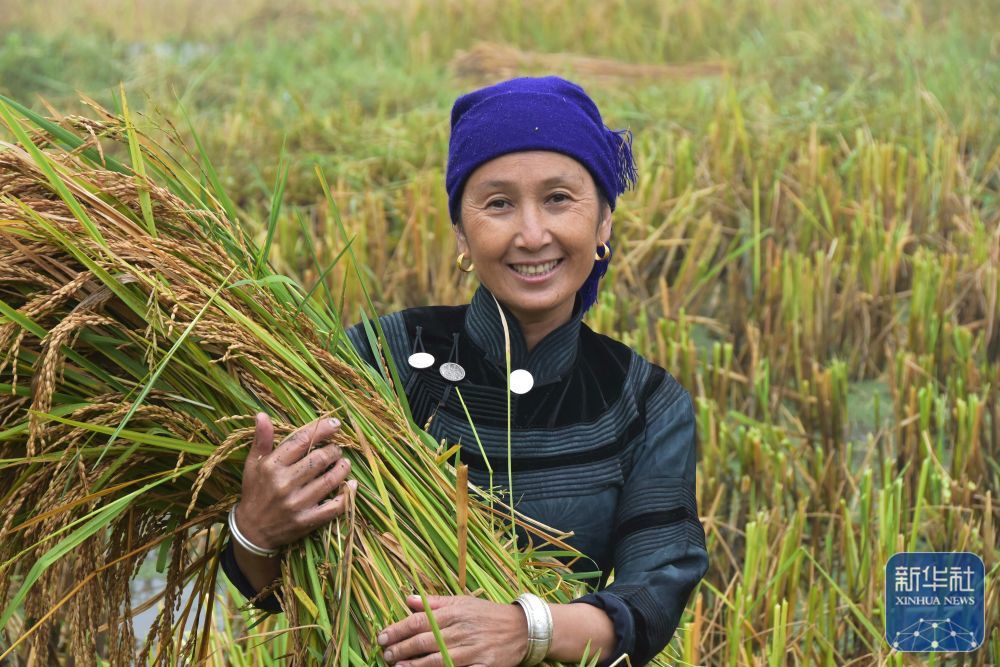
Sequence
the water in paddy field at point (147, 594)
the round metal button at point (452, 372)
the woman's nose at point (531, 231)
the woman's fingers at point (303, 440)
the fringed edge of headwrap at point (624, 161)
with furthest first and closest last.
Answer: the water in paddy field at point (147, 594), the fringed edge of headwrap at point (624, 161), the round metal button at point (452, 372), the woman's nose at point (531, 231), the woman's fingers at point (303, 440)

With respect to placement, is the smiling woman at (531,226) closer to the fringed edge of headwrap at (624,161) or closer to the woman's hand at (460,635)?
the fringed edge of headwrap at (624,161)

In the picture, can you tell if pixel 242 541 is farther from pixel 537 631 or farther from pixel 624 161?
pixel 624 161

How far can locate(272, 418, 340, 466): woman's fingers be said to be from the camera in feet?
5.66

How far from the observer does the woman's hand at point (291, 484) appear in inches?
67.9

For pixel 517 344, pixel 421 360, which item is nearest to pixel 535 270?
pixel 517 344

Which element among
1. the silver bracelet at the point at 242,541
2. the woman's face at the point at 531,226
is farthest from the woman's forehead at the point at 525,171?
the silver bracelet at the point at 242,541

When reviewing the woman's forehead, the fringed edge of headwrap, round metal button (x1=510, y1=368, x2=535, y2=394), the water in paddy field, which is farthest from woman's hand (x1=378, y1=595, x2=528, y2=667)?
the water in paddy field

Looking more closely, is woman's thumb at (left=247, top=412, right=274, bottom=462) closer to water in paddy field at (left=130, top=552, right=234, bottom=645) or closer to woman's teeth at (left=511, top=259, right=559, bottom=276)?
woman's teeth at (left=511, top=259, right=559, bottom=276)

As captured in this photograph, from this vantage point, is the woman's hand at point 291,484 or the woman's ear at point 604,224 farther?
the woman's ear at point 604,224

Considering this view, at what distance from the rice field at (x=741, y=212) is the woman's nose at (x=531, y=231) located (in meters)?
0.28

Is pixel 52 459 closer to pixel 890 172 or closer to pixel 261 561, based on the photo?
pixel 261 561

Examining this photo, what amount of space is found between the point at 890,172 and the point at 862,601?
91.1 inches

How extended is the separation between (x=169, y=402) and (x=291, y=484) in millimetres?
244

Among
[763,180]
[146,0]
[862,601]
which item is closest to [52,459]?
[862,601]
